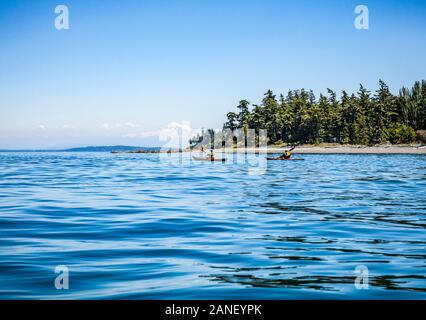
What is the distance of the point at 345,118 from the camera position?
394ft

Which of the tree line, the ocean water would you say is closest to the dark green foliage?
the tree line

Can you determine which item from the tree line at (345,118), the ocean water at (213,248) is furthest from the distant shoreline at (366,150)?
the ocean water at (213,248)

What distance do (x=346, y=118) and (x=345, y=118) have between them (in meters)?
0.44

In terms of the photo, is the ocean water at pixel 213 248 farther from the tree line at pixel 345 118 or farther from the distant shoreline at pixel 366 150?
the tree line at pixel 345 118

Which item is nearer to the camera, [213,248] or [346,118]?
[213,248]

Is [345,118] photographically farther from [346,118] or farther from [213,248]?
[213,248]

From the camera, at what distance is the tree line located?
114438 millimetres

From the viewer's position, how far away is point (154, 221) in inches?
485

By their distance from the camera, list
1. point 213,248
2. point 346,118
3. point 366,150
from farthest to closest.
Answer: point 346,118
point 366,150
point 213,248

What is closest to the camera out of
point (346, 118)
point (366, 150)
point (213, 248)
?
point (213, 248)

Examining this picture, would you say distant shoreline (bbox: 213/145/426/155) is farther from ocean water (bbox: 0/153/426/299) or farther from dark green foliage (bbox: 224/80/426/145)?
ocean water (bbox: 0/153/426/299)

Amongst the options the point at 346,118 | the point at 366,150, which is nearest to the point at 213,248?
the point at 366,150
